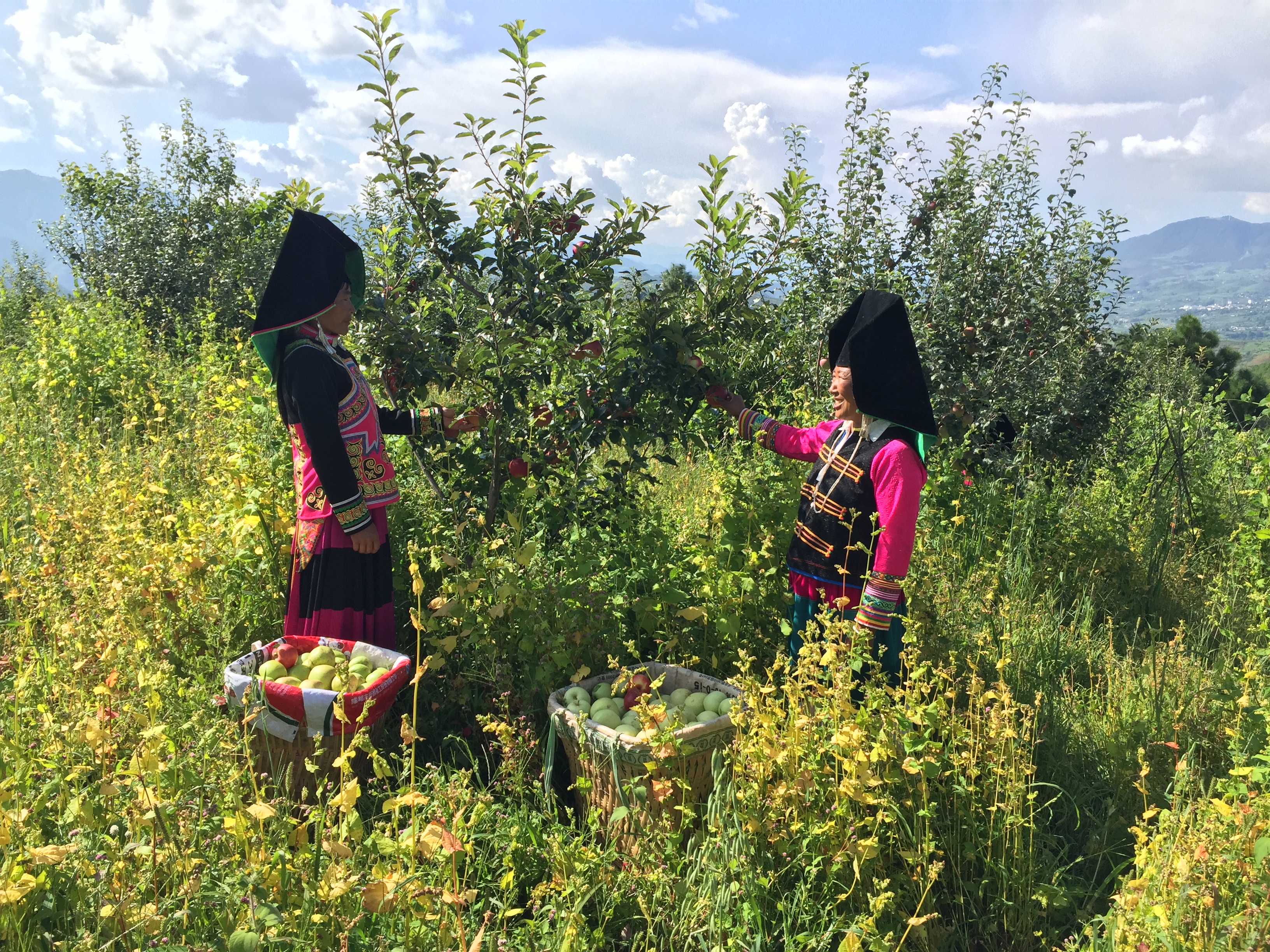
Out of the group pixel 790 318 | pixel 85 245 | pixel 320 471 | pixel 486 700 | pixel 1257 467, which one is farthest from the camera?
pixel 85 245

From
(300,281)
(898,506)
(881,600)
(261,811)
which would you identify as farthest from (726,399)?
(261,811)

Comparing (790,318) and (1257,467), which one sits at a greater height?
(790,318)

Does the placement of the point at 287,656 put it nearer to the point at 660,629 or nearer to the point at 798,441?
the point at 660,629

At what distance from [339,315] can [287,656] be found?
4.01 ft

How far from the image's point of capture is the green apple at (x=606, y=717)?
251 centimetres

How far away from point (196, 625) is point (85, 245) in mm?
12718

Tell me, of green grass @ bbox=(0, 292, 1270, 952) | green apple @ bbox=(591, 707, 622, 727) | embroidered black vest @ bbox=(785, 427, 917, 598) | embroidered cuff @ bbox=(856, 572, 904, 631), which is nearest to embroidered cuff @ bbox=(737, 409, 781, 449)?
embroidered black vest @ bbox=(785, 427, 917, 598)

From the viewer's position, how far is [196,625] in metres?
3.22

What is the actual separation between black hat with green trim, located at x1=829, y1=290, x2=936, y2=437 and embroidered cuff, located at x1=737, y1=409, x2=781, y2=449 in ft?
1.71

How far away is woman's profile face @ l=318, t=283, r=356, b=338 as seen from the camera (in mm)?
2879

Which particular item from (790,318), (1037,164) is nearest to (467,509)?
(790,318)

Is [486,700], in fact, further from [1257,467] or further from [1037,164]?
[1037,164]

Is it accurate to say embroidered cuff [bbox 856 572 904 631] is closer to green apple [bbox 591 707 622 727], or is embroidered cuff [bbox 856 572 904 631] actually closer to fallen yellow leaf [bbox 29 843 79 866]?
green apple [bbox 591 707 622 727]

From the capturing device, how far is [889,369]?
271cm
